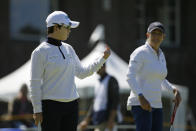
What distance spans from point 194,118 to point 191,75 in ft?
5.07

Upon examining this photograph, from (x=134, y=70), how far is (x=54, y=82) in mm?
979

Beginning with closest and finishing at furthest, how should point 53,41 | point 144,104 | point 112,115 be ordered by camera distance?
point 53,41
point 144,104
point 112,115

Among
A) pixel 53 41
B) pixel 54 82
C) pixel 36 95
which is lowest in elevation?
pixel 36 95

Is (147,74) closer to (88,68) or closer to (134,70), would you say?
(134,70)

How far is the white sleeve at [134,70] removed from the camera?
6707 mm

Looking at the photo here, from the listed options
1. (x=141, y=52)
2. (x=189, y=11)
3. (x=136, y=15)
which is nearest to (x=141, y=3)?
(x=136, y=15)

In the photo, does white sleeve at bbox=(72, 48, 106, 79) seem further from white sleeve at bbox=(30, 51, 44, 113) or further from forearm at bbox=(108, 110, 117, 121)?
forearm at bbox=(108, 110, 117, 121)

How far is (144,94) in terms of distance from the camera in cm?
688

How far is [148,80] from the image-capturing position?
6.89 m

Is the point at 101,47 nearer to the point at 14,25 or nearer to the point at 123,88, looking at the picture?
the point at 123,88

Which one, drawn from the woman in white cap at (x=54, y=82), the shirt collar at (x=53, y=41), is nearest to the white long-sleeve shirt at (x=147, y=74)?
the woman in white cap at (x=54, y=82)

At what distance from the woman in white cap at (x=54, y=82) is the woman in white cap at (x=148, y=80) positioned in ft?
2.40

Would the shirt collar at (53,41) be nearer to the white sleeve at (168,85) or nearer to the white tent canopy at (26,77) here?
the white sleeve at (168,85)

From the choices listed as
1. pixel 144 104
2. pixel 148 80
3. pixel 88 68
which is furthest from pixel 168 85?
pixel 88 68
